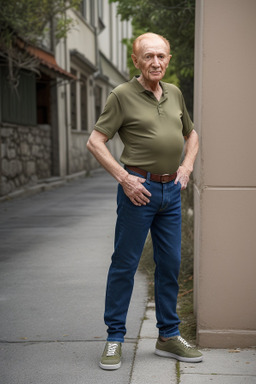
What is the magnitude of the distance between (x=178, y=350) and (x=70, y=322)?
3.41 ft

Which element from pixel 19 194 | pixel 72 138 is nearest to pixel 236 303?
pixel 19 194

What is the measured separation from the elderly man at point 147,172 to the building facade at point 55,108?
8956mm

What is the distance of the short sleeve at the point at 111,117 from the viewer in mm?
3232

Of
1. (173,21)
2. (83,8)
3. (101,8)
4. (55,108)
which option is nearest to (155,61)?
(173,21)

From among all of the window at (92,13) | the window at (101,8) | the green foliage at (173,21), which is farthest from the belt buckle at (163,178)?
the window at (101,8)

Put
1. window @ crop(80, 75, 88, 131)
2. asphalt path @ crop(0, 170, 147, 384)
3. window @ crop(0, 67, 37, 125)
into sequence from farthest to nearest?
1. window @ crop(80, 75, 88, 131)
2. window @ crop(0, 67, 37, 125)
3. asphalt path @ crop(0, 170, 147, 384)

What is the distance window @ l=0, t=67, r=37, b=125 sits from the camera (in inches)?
495

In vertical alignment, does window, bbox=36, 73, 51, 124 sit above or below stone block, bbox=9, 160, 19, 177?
above

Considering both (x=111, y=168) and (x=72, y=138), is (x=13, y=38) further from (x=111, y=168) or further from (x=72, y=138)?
(x=111, y=168)

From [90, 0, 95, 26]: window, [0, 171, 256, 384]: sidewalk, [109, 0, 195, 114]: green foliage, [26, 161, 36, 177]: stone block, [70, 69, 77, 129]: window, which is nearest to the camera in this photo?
[0, 171, 256, 384]: sidewalk

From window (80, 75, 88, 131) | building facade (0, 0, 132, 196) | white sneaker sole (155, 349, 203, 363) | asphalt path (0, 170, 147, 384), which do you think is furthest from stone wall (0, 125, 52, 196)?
white sneaker sole (155, 349, 203, 363)

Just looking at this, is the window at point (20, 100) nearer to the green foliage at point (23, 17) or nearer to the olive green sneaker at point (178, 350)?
the green foliage at point (23, 17)

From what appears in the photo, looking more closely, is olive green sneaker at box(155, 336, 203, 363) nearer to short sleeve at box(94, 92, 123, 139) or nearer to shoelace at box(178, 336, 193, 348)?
shoelace at box(178, 336, 193, 348)

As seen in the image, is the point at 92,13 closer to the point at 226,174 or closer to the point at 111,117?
the point at 226,174
